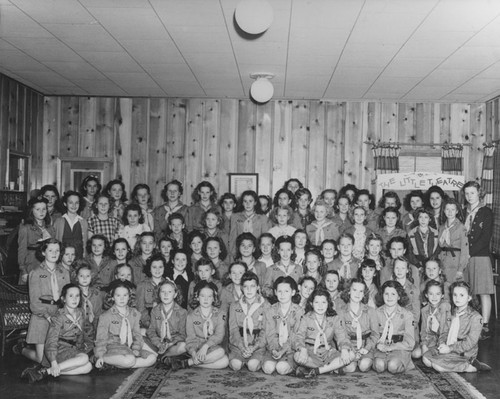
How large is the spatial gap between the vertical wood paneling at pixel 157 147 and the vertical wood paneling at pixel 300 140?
1.83 metres

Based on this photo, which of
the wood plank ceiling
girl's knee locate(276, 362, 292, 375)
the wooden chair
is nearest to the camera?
girl's knee locate(276, 362, 292, 375)

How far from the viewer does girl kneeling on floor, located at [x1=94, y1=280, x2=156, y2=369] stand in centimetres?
476

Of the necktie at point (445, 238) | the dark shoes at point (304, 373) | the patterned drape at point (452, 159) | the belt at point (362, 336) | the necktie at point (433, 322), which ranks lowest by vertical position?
the dark shoes at point (304, 373)

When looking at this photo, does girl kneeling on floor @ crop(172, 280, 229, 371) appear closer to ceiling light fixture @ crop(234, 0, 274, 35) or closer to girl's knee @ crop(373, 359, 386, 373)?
girl's knee @ crop(373, 359, 386, 373)

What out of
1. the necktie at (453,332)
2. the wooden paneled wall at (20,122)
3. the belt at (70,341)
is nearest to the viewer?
the belt at (70,341)

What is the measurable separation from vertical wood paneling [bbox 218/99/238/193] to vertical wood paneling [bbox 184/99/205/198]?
30cm

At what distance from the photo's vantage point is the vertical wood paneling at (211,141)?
27.7 feet

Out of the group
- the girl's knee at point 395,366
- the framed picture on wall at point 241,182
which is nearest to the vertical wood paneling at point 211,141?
the framed picture on wall at point 241,182

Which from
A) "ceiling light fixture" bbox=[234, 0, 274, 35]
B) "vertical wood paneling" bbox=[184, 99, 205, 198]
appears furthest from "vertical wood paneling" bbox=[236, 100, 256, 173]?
"ceiling light fixture" bbox=[234, 0, 274, 35]

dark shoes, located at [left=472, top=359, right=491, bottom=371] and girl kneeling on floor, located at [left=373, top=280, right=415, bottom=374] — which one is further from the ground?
girl kneeling on floor, located at [left=373, top=280, right=415, bottom=374]

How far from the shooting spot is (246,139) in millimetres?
8469

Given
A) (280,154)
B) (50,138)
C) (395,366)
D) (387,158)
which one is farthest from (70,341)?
(387,158)

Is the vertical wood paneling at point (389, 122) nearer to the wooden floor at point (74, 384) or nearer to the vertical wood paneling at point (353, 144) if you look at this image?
the vertical wood paneling at point (353, 144)

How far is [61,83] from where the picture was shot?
7.72 meters
